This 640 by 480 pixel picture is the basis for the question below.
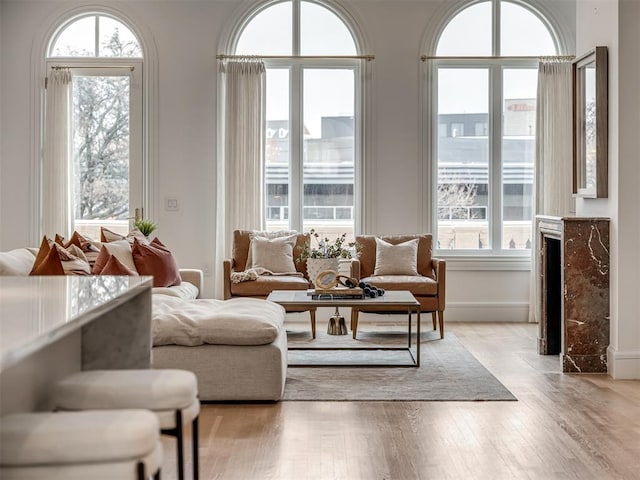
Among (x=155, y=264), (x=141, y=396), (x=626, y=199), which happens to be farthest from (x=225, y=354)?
(x=626, y=199)

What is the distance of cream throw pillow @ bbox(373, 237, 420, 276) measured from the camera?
268 inches

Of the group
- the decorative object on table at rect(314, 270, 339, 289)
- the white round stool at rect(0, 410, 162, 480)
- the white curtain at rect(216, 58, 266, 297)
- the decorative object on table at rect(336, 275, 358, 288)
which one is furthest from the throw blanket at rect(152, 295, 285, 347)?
the white curtain at rect(216, 58, 266, 297)

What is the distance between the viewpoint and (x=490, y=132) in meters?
7.73

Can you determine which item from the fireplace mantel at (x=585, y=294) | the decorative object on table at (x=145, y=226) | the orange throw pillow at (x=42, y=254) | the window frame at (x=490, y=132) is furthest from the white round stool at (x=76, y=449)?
the window frame at (x=490, y=132)

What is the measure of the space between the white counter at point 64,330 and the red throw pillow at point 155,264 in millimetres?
3083

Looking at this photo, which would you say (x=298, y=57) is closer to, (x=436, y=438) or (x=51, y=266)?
(x=51, y=266)

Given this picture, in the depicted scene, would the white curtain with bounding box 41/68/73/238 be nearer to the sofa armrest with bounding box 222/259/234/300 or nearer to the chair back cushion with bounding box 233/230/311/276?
the chair back cushion with bounding box 233/230/311/276

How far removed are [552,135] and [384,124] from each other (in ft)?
5.31

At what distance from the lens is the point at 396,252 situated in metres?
6.88

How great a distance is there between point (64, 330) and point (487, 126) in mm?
6613

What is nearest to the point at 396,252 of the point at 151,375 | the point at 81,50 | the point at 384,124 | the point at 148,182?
the point at 384,124

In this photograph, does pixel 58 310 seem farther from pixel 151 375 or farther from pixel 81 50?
pixel 81 50

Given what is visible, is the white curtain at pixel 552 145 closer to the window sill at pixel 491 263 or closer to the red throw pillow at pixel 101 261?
the window sill at pixel 491 263

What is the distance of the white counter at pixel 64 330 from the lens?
1636 millimetres
